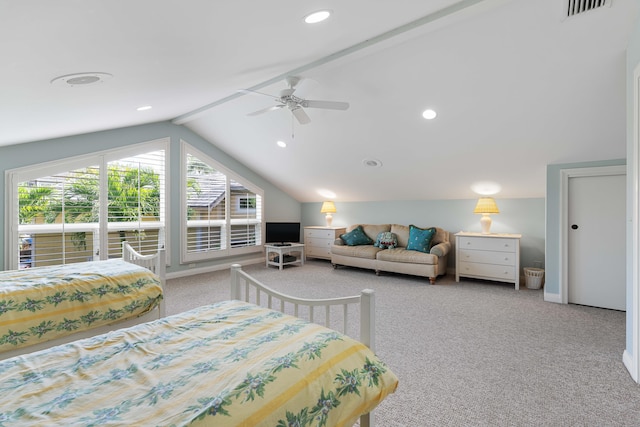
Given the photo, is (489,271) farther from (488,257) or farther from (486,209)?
(486,209)

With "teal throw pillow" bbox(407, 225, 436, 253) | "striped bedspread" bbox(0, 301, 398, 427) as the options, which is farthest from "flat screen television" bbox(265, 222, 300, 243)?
"striped bedspread" bbox(0, 301, 398, 427)

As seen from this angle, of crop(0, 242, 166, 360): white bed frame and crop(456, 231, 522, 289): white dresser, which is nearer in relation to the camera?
crop(0, 242, 166, 360): white bed frame

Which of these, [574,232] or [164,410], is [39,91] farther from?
[574,232]

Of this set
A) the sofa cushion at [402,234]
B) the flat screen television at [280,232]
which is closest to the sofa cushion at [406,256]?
the sofa cushion at [402,234]

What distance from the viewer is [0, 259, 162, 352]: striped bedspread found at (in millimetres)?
2115

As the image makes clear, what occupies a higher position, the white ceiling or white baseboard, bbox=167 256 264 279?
the white ceiling

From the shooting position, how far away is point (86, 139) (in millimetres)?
4566

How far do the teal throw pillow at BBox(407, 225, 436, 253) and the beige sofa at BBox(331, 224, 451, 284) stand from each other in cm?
9

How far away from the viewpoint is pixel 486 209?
5.04m

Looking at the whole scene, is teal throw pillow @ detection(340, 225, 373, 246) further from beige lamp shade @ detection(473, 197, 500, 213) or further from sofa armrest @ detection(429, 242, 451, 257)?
beige lamp shade @ detection(473, 197, 500, 213)

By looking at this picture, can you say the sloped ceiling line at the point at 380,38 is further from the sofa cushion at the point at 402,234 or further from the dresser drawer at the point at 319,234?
the sofa cushion at the point at 402,234

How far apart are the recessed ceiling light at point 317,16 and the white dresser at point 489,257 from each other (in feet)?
13.3

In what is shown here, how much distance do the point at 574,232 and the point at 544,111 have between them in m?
1.66

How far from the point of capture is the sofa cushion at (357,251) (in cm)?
586
